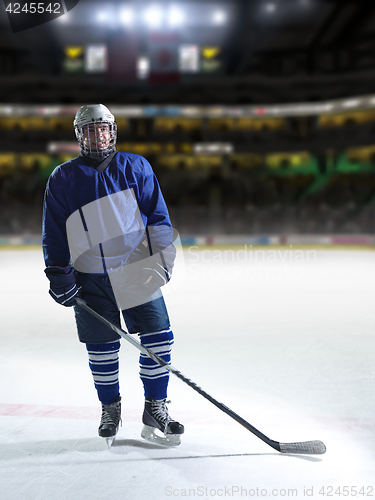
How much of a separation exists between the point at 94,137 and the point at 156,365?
42.9 inches

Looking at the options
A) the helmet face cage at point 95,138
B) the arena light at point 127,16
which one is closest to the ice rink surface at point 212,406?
the helmet face cage at point 95,138

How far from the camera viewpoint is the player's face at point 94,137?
2.13 meters

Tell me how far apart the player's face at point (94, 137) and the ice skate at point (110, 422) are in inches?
47.4

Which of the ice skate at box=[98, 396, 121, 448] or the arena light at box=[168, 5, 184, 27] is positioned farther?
the arena light at box=[168, 5, 184, 27]

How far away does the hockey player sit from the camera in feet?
6.90

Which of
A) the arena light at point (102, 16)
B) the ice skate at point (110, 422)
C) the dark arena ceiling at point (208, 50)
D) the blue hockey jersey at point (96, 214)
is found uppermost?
the arena light at point (102, 16)

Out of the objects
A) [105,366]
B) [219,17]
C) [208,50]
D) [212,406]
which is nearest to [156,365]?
[105,366]

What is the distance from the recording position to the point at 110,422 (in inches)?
85.5

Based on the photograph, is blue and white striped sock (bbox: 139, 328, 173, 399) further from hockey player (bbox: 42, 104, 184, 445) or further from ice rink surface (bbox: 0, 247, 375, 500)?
ice rink surface (bbox: 0, 247, 375, 500)

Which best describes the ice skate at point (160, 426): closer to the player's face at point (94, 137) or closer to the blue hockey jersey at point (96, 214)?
the blue hockey jersey at point (96, 214)

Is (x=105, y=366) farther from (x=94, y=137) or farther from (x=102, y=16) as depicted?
(x=102, y=16)

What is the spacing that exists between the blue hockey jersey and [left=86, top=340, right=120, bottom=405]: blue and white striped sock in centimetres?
37

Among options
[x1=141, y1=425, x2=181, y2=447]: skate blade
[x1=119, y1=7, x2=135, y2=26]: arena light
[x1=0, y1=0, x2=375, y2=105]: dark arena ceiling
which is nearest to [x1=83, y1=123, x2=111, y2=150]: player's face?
[x1=141, y1=425, x2=181, y2=447]: skate blade

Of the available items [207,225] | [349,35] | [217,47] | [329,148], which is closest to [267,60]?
[217,47]
